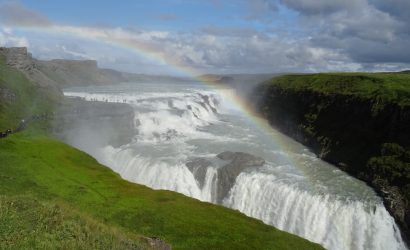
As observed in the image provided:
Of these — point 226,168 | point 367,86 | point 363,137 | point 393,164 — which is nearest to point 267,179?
point 226,168

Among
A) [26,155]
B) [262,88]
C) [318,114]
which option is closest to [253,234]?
[26,155]

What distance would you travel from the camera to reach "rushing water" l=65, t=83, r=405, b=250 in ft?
133

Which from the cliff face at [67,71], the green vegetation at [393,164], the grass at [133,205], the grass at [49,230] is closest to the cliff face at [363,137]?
the green vegetation at [393,164]

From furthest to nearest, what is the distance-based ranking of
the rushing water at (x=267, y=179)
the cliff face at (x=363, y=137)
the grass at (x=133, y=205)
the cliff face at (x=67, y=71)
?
the cliff face at (x=67, y=71), the cliff face at (x=363, y=137), the rushing water at (x=267, y=179), the grass at (x=133, y=205)

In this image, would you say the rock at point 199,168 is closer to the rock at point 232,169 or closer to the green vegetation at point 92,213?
the rock at point 232,169

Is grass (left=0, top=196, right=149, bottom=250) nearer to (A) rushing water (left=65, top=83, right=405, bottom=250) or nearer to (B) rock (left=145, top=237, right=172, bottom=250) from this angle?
(B) rock (left=145, top=237, right=172, bottom=250)

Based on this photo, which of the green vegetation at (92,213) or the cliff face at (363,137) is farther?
the cliff face at (363,137)

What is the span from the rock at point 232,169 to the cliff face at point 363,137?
11.7 meters

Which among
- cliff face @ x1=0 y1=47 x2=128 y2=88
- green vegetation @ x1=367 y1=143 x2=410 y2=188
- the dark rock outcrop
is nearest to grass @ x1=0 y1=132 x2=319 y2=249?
the dark rock outcrop

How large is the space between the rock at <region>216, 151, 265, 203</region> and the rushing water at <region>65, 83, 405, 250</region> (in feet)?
1.90

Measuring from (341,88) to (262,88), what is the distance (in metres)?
45.4

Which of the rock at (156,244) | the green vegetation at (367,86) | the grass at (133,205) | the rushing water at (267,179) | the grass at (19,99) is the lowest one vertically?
the rushing water at (267,179)

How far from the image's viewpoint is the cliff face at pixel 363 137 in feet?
151

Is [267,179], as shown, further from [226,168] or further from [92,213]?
[92,213]
